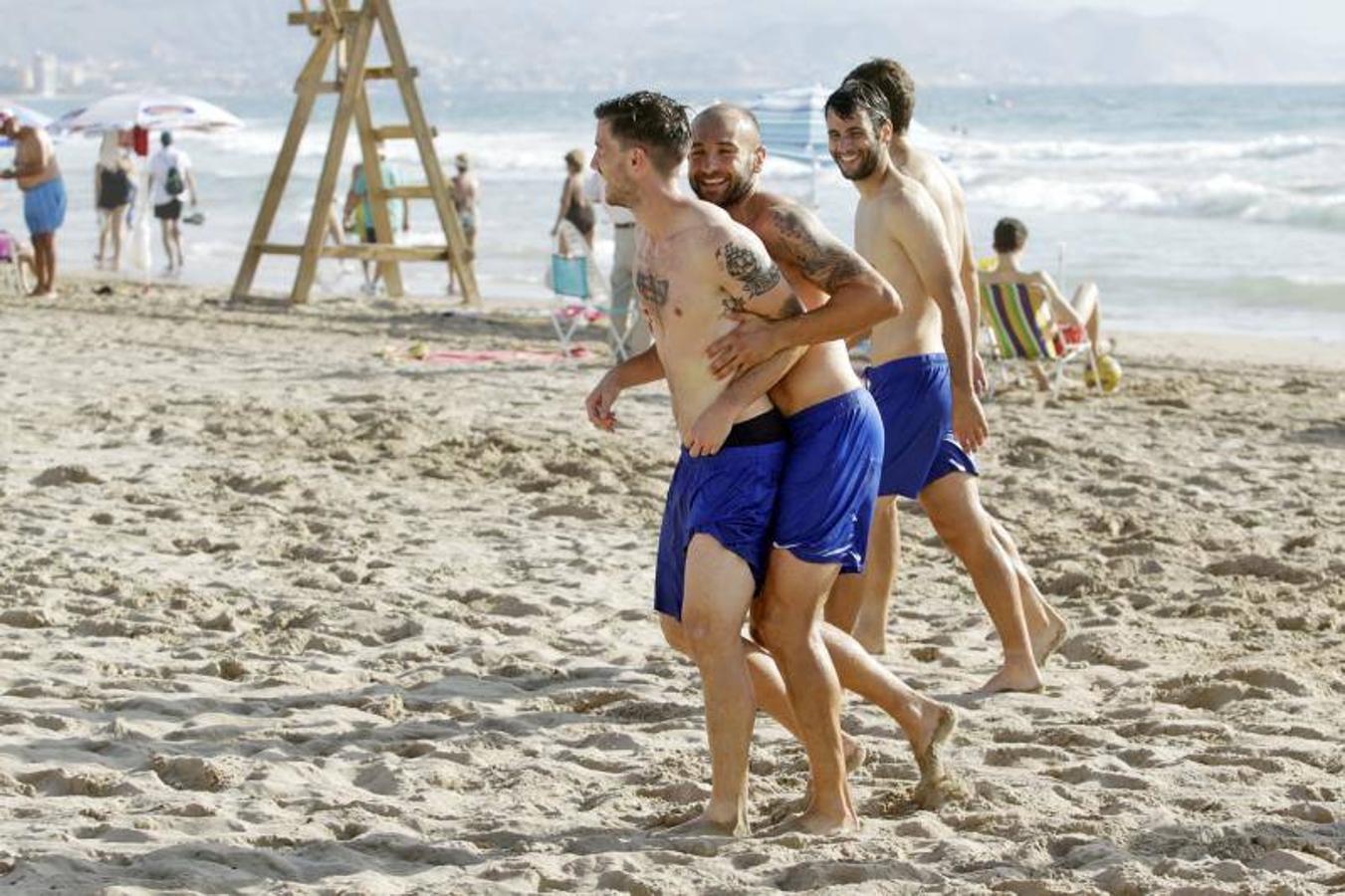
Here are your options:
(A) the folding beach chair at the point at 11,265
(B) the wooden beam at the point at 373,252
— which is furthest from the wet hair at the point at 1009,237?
(A) the folding beach chair at the point at 11,265

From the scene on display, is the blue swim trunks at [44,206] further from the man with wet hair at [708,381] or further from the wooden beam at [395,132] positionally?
the man with wet hair at [708,381]

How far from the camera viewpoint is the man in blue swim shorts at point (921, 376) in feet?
16.3

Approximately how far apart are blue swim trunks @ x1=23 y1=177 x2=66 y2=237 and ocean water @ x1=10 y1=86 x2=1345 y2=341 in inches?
101

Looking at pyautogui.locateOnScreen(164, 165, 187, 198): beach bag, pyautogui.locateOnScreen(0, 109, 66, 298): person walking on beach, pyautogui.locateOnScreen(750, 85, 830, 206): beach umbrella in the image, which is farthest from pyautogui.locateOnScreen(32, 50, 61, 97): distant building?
pyautogui.locateOnScreen(750, 85, 830, 206): beach umbrella

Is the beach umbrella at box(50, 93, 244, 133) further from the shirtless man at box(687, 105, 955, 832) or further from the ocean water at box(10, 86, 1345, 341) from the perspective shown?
the shirtless man at box(687, 105, 955, 832)

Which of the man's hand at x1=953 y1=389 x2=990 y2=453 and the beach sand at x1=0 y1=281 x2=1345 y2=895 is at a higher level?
the man's hand at x1=953 y1=389 x2=990 y2=453

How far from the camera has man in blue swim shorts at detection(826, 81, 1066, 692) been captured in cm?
498

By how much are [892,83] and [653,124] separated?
4.76 ft

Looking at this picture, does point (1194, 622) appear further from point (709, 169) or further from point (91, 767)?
point (91, 767)

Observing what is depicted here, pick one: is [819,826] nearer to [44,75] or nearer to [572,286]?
[572,286]

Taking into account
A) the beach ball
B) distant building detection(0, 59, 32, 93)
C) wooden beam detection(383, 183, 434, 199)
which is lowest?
the beach ball

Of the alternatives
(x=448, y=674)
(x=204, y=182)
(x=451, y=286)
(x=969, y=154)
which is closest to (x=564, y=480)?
(x=448, y=674)

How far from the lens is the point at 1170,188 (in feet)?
108

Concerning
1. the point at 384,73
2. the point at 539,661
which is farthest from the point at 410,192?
the point at 539,661
